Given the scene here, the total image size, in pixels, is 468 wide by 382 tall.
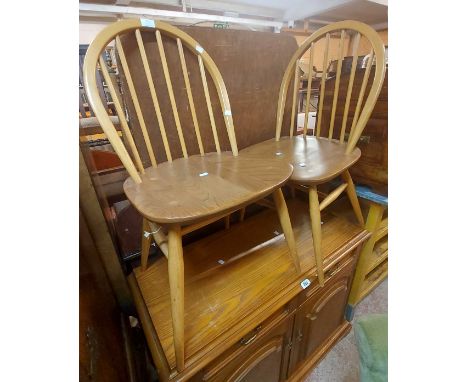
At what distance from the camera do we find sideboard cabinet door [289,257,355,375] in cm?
75

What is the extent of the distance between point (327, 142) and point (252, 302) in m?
0.64

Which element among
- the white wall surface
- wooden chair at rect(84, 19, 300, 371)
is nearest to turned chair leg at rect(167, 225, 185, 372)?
wooden chair at rect(84, 19, 300, 371)

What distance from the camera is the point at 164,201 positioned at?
1.54ft

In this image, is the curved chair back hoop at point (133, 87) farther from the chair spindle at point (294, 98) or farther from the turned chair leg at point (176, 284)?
the chair spindle at point (294, 98)

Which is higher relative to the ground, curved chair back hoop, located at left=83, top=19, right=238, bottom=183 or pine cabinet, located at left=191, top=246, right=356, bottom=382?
curved chair back hoop, located at left=83, top=19, right=238, bottom=183

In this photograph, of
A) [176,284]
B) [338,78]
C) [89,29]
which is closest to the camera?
[176,284]

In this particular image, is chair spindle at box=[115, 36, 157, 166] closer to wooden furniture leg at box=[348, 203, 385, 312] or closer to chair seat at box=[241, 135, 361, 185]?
chair seat at box=[241, 135, 361, 185]

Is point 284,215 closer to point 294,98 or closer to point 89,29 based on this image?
point 294,98

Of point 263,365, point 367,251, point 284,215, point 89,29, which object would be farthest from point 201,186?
point 89,29

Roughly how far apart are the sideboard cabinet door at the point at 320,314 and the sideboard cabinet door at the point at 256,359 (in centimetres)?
5

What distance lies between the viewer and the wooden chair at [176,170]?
456 mm

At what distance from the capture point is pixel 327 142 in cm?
88
